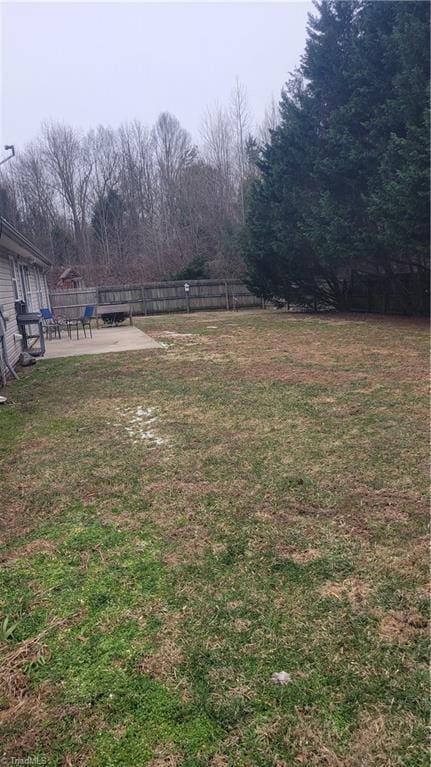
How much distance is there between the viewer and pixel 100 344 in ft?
38.0

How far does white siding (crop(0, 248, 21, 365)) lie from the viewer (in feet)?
28.4

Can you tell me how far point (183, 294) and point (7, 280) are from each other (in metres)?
13.2

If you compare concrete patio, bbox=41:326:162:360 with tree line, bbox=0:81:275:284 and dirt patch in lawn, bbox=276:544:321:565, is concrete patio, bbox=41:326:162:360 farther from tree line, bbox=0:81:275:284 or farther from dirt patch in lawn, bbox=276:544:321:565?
tree line, bbox=0:81:275:284

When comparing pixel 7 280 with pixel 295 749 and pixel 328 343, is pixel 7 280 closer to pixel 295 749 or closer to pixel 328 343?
pixel 328 343

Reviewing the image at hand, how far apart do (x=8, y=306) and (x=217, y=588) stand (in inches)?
337

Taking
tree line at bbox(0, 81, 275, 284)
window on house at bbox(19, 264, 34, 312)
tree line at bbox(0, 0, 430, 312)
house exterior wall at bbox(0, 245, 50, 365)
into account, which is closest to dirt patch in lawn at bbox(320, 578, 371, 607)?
house exterior wall at bbox(0, 245, 50, 365)

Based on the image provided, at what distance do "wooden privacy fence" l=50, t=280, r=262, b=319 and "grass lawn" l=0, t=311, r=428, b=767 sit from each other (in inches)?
697

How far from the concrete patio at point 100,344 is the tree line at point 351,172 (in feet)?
20.1

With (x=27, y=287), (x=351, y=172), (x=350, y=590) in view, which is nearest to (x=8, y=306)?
(x=27, y=287)

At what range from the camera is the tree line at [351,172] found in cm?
1054

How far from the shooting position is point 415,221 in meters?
10.7

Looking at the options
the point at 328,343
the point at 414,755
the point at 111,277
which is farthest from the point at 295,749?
the point at 111,277

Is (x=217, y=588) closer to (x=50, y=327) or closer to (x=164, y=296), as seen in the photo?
(x=50, y=327)

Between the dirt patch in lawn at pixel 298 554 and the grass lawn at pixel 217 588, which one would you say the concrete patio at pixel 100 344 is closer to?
the grass lawn at pixel 217 588
